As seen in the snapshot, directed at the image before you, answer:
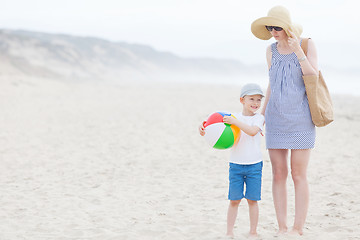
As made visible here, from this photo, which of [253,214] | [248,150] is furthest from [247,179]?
[253,214]

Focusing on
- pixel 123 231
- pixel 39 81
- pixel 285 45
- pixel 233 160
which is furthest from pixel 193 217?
pixel 39 81

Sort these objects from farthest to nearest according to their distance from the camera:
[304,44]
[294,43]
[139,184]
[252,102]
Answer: [139,184] < [252,102] < [304,44] < [294,43]

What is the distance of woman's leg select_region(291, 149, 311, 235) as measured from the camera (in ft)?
12.8

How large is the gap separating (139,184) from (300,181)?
316cm

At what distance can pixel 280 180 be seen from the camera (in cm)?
411

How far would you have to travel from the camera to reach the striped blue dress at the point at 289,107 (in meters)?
3.81

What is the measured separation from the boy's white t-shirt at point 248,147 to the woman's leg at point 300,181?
0.33 metres

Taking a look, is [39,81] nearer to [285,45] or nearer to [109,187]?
[109,187]

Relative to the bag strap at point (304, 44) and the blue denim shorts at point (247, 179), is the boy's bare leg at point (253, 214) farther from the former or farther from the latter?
the bag strap at point (304, 44)

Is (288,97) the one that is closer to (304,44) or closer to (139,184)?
(304,44)

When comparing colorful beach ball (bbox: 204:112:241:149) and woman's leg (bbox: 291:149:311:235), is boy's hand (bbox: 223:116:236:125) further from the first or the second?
woman's leg (bbox: 291:149:311:235)

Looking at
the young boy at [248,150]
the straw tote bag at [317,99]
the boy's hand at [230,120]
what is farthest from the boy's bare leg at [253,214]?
the straw tote bag at [317,99]

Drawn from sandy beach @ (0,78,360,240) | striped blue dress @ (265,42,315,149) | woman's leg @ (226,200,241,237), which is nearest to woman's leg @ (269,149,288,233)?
striped blue dress @ (265,42,315,149)

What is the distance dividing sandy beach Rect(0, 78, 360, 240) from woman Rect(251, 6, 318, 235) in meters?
0.82
